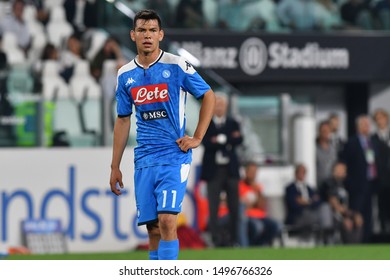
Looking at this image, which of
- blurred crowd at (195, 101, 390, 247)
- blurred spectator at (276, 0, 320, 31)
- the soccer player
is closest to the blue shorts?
the soccer player

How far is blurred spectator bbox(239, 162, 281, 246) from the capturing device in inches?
Result: 710

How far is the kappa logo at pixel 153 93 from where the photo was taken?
365 inches

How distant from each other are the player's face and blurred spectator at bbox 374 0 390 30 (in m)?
11.2

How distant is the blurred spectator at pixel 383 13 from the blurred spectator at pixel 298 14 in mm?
923

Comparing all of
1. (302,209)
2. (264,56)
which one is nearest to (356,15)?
(264,56)

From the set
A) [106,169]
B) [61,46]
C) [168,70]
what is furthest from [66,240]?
[168,70]

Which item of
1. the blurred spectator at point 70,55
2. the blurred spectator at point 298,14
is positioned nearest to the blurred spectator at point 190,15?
the blurred spectator at point 298,14

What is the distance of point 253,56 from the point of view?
19484 mm

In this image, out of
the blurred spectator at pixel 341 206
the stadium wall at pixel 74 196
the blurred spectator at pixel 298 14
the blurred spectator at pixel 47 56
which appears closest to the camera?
the stadium wall at pixel 74 196

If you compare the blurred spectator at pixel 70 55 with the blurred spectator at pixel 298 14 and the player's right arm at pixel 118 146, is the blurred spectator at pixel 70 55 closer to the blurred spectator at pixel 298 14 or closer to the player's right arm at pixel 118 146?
the blurred spectator at pixel 298 14

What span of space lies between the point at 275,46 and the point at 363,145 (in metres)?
1.85

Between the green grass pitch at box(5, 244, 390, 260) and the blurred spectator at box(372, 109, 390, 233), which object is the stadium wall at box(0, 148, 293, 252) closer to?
the green grass pitch at box(5, 244, 390, 260)

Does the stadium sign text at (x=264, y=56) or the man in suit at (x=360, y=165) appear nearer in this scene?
the man in suit at (x=360, y=165)

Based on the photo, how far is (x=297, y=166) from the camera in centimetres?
1856
